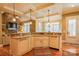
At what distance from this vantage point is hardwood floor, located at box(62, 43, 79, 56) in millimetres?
2883

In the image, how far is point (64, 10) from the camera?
9.37ft

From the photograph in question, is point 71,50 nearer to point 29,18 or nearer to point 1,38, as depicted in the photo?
point 29,18

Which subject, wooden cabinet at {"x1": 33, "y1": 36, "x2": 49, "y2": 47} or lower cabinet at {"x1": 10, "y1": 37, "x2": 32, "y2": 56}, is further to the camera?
wooden cabinet at {"x1": 33, "y1": 36, "x2": 49, "y2": 47}

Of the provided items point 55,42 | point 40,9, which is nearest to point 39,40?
point 55,42

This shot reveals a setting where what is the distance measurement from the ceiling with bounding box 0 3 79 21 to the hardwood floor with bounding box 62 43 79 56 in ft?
2.42

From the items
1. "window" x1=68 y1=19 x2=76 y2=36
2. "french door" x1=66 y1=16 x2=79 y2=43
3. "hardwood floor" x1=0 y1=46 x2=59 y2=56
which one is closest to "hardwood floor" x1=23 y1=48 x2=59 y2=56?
"hardwood floor" x1=0 y1=46 x2=59 y2=56

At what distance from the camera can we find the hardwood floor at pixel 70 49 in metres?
2.88

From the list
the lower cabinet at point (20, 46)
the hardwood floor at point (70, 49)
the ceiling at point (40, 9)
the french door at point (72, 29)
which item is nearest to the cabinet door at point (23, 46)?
the lower cabinet at point (20, 46)

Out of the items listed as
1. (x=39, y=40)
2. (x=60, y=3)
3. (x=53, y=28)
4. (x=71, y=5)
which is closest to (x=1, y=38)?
(x=39, y=40)

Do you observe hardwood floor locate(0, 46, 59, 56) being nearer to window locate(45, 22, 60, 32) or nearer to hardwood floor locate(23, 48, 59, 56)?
hardwood floor locate(23, 48, 59, 56)

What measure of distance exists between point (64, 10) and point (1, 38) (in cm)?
170

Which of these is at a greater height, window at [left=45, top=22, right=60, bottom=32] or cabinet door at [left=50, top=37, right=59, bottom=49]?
window at [left=45, top=22, right=60, bottom=32]

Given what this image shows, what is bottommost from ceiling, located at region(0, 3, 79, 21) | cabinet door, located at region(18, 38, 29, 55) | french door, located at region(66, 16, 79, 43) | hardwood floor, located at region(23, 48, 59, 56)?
hardwood floor, located at region(23, 48, 59, 56)

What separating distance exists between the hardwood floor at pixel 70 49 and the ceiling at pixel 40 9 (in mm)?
737
